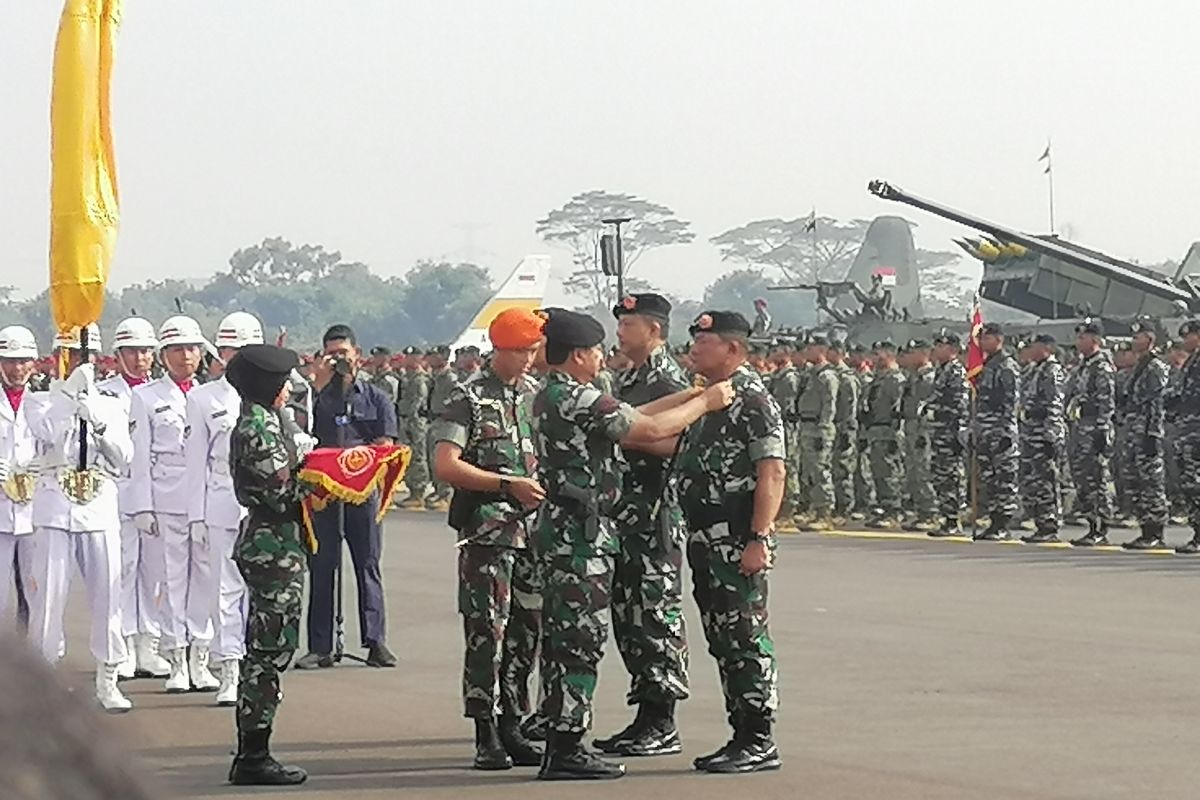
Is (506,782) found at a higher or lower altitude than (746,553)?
lower

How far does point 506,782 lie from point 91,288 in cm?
334

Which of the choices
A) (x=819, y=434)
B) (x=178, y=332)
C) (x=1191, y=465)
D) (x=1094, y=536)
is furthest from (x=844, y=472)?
(x=178, y=332)

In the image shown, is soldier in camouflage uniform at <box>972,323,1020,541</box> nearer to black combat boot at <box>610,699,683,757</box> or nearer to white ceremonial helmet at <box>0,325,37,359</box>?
Answer: white ceremonial helmet at <box>0,325,37,359</box>

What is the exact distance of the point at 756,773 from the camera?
731cm

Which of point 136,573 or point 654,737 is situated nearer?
point 654,737

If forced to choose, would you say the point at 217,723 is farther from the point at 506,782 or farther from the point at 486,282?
the point at 486,282

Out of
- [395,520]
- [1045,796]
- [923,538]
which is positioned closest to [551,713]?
[1045,796]

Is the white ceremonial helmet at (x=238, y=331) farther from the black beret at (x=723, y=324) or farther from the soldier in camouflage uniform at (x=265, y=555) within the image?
the black beret at (x=723, y=324)

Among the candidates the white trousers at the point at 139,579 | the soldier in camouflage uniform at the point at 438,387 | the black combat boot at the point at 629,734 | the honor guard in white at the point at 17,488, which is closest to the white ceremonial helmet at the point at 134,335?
the honor guard in white at the point at 17,488

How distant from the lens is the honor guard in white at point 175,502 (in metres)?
9.96

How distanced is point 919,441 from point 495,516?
13030mm

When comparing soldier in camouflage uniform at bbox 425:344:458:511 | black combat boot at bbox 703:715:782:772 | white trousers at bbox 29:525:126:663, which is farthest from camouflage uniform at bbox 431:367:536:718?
soldier in camouflage uniform at bbox 425:344:458:511

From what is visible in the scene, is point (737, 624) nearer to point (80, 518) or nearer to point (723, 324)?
point (723, 324)

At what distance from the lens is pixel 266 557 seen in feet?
24.1
